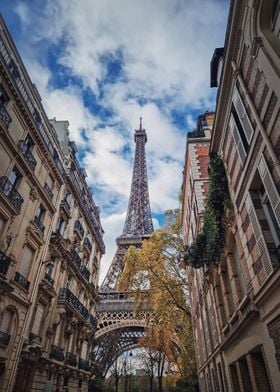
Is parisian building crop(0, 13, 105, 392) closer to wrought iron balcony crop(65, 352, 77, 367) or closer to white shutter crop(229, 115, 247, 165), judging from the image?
wrought iron balcony crop(65, 352, 77, 367)

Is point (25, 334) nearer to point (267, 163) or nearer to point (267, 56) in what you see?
point (267, 163)

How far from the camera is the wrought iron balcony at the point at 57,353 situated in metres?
17.2

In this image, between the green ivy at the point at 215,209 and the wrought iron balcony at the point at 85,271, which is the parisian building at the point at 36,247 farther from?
the green ivy at the point at 215,209

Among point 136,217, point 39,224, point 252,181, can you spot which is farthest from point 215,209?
point 136,217

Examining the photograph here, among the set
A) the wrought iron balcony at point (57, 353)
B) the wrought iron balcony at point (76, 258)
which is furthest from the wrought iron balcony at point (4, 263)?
the wrought iron balcony at point (76, 258)

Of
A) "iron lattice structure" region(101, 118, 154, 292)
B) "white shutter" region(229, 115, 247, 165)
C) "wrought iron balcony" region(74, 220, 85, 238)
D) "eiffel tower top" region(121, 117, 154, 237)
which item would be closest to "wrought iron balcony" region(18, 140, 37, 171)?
"wrought iron balcony" region(74, 220, 85, 238)

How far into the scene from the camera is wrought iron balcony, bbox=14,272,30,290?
1395cm

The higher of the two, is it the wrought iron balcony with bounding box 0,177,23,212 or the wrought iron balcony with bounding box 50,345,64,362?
the wrought iron balcony with bounding box 0,177,23,212

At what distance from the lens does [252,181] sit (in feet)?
26.9

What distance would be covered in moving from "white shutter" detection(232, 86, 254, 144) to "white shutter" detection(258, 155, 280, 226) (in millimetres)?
1154

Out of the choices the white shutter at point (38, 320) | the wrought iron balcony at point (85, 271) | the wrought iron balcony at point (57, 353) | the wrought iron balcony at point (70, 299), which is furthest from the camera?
the wrought iron balcony at point (85, 271)

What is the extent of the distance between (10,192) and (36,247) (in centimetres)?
398

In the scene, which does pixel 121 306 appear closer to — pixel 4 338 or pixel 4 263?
pixel 4 338

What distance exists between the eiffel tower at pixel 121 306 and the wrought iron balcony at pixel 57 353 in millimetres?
6263
